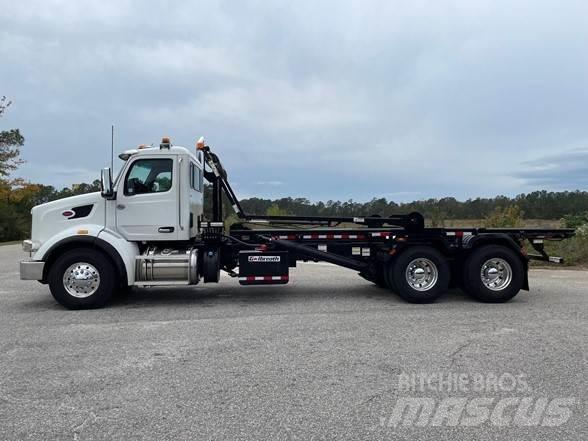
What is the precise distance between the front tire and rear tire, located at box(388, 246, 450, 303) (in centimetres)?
487

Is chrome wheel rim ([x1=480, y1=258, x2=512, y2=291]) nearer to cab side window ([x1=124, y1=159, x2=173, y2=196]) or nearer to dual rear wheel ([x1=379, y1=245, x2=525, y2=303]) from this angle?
dual rear wheel ([x1=379, y1=245, x2=525, y2=303])

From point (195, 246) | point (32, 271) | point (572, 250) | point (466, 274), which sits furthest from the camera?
point (572, 250)

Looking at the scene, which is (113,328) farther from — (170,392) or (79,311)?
(170,392)

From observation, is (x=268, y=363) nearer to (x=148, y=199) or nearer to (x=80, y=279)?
(x=80, y=279)

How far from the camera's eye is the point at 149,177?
347 inches

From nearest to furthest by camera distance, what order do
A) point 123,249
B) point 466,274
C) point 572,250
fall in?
point 123,249
point 466,274
point 572,250

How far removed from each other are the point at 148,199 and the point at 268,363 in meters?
4.54

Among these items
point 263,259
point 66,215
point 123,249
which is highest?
point 66,215

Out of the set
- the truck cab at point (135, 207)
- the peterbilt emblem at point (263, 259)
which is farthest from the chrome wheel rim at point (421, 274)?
the truck cab at point (135, 207)

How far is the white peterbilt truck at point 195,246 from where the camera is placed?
831 cm

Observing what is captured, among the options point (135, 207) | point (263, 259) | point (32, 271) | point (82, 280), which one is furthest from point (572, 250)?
point (32, 271)

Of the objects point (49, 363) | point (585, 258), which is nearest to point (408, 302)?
point (49, 363)

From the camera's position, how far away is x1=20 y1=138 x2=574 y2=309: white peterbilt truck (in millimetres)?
8312

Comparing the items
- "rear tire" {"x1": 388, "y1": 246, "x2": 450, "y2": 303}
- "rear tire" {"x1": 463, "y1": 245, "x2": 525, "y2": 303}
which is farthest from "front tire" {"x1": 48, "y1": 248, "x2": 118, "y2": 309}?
"rear tire" {"x1": 463, "y1": 245, "x2": 525, "y2": 303}
